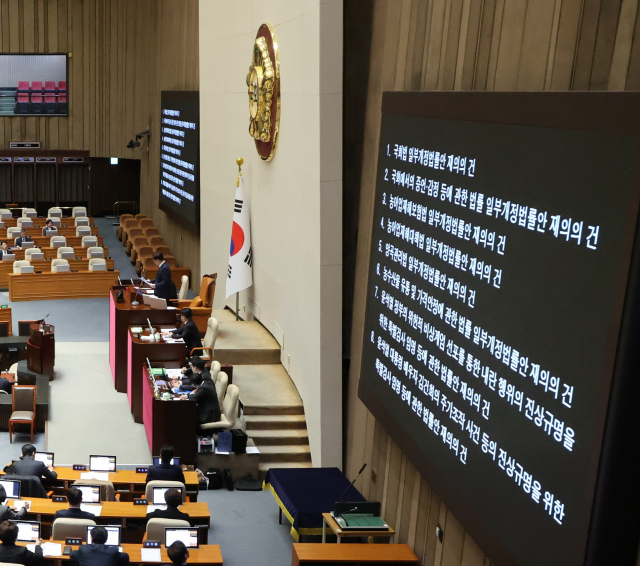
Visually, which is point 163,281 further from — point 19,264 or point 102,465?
point 102,465

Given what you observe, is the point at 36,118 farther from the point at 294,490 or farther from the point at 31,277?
the point at 294,490

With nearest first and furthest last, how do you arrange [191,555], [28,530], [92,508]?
1. [191,555]
2. [28,530]
3. [92,508]

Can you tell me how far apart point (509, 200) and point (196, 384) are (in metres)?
6.62

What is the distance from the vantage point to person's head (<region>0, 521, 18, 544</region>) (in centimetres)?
732

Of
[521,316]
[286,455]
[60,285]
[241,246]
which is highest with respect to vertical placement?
[521,316]

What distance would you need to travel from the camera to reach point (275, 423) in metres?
11.7

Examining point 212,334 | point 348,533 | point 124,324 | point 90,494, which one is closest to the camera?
point 348,533

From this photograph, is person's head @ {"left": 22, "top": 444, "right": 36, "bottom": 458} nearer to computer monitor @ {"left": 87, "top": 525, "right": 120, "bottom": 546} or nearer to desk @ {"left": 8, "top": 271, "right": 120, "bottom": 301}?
computer monitor @ {"left": 87, "top": 525, "right": 120, "bottom": 546}

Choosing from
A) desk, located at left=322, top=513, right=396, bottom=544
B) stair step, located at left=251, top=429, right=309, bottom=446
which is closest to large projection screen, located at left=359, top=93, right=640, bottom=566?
desk, located at left=322, top=513, right=396, bottom=544

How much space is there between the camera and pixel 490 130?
19.0ft

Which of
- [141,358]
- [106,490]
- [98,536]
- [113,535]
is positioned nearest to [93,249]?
[141,358]

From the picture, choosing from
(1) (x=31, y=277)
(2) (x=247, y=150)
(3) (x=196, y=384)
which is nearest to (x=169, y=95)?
(1) (x=31, y=277)

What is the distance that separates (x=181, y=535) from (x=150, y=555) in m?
0.32

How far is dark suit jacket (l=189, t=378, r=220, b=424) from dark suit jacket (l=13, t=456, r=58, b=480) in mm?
2068
